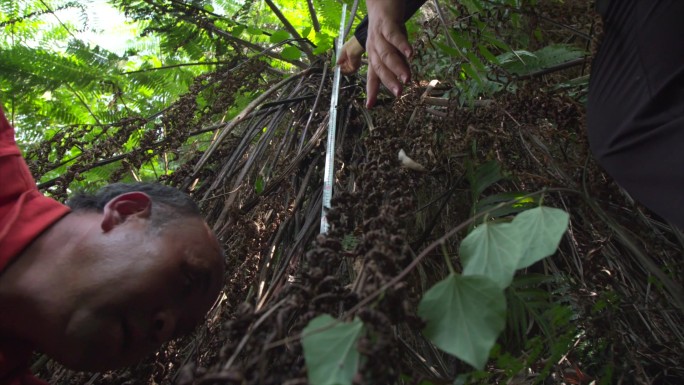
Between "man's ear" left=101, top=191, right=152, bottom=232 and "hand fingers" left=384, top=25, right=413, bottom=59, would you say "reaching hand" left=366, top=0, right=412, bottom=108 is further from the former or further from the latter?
"man's ear" left=101, top=191, right=152, bottom=232

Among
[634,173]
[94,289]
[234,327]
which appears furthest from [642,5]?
[94,289]

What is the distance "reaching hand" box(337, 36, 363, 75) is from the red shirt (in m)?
0.87

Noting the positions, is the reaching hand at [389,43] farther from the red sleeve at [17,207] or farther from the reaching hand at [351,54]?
the red sleeve at [17,207]

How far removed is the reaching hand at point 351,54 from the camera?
147 centimetres

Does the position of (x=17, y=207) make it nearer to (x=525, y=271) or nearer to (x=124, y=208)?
(x=124, y=208)

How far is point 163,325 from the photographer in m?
0.87

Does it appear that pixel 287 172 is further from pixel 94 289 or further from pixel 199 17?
pixel 199 17

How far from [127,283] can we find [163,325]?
10 cm

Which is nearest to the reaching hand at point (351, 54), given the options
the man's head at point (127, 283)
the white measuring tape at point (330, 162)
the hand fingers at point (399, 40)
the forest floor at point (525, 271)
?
the white measuring tape at point (330, 162)

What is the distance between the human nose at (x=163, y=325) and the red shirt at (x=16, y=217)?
12.1 inches

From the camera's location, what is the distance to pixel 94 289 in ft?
2.76

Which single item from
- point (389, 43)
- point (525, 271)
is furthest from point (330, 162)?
point (525, 271)

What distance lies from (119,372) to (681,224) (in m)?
1.10

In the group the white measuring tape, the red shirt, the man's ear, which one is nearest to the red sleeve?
the red shirt
